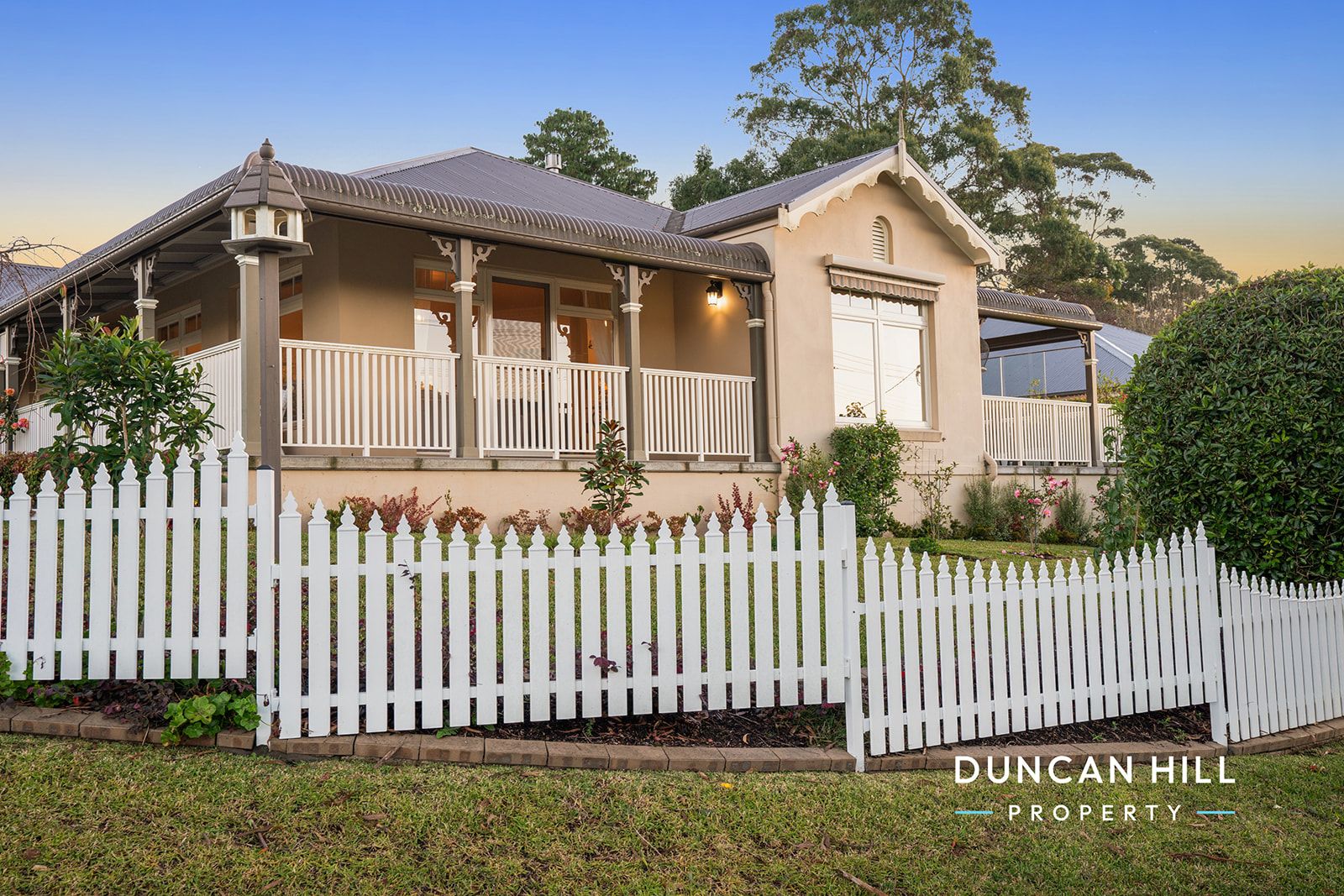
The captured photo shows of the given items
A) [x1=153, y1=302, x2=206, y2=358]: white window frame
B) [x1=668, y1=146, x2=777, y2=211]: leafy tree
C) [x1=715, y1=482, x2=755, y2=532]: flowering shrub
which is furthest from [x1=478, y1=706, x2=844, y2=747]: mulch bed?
[x1=668, y1=146, x2=777, y2=211]: leafy tree

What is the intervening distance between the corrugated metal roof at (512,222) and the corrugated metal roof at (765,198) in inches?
44.2

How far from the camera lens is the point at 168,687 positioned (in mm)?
4543

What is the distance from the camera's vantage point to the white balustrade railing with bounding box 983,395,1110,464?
54.7 feet

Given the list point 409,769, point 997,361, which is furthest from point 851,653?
point 997,361

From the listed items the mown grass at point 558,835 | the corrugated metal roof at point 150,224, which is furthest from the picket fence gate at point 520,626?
the corrugated metal roof at point 150,224

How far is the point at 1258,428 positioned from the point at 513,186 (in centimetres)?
1216

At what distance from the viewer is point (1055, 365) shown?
28.1m

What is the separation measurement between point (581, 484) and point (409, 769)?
731 centimetres

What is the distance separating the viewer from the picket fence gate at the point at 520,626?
4.45m

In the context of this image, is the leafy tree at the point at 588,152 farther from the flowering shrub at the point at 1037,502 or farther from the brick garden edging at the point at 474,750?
the brick garden edging at the point at 474,750

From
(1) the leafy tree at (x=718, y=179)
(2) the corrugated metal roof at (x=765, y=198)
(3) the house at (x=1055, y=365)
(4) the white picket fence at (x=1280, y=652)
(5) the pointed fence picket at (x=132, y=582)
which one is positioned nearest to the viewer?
(5) the pointed fence picket at (x=132, y=582)

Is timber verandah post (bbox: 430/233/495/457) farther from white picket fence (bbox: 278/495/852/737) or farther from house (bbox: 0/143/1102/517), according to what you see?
white picket fence (bbox: 278/495/852/737)

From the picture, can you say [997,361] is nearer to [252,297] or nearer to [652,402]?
[652,402]

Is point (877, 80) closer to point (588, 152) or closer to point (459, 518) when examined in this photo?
point (588, 152)
